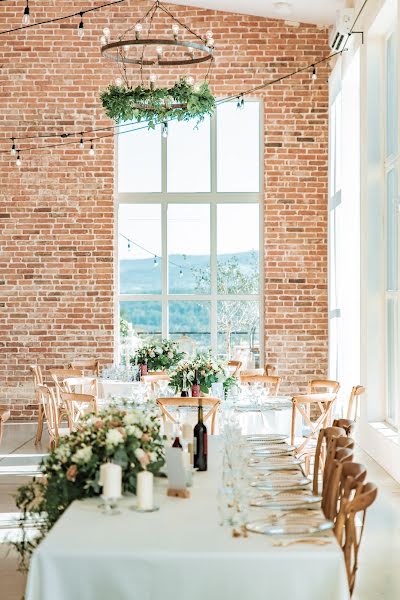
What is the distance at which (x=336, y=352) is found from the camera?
12086mm

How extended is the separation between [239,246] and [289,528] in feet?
31.9

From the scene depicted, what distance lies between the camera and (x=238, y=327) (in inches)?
514

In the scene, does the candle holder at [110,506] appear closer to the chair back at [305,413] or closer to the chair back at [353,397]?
the chair back at [305,413]

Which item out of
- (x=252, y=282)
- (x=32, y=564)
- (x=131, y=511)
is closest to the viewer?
(x=32, y=564)

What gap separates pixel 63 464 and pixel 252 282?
9.30 meters

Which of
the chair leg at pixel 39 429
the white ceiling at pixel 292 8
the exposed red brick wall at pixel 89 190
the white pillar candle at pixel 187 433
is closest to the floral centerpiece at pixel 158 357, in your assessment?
the chair leg at pixel 39 429

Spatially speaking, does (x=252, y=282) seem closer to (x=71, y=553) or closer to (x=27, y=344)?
(x=27, y=344)

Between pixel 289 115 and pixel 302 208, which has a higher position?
pixel 289 115

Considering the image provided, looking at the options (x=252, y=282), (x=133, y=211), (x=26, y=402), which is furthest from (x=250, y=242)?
(x=26, y=402)

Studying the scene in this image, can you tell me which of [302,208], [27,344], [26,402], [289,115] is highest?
[289,115]

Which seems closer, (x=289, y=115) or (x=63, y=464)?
(x=63, y=464)

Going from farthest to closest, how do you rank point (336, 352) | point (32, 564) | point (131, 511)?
point (336, 352), point (131, 511), point (32, 564)

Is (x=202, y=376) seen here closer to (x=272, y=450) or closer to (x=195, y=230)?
(x=272, y=450)

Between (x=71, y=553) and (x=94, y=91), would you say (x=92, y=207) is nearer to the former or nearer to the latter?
(x=94, y=91)
